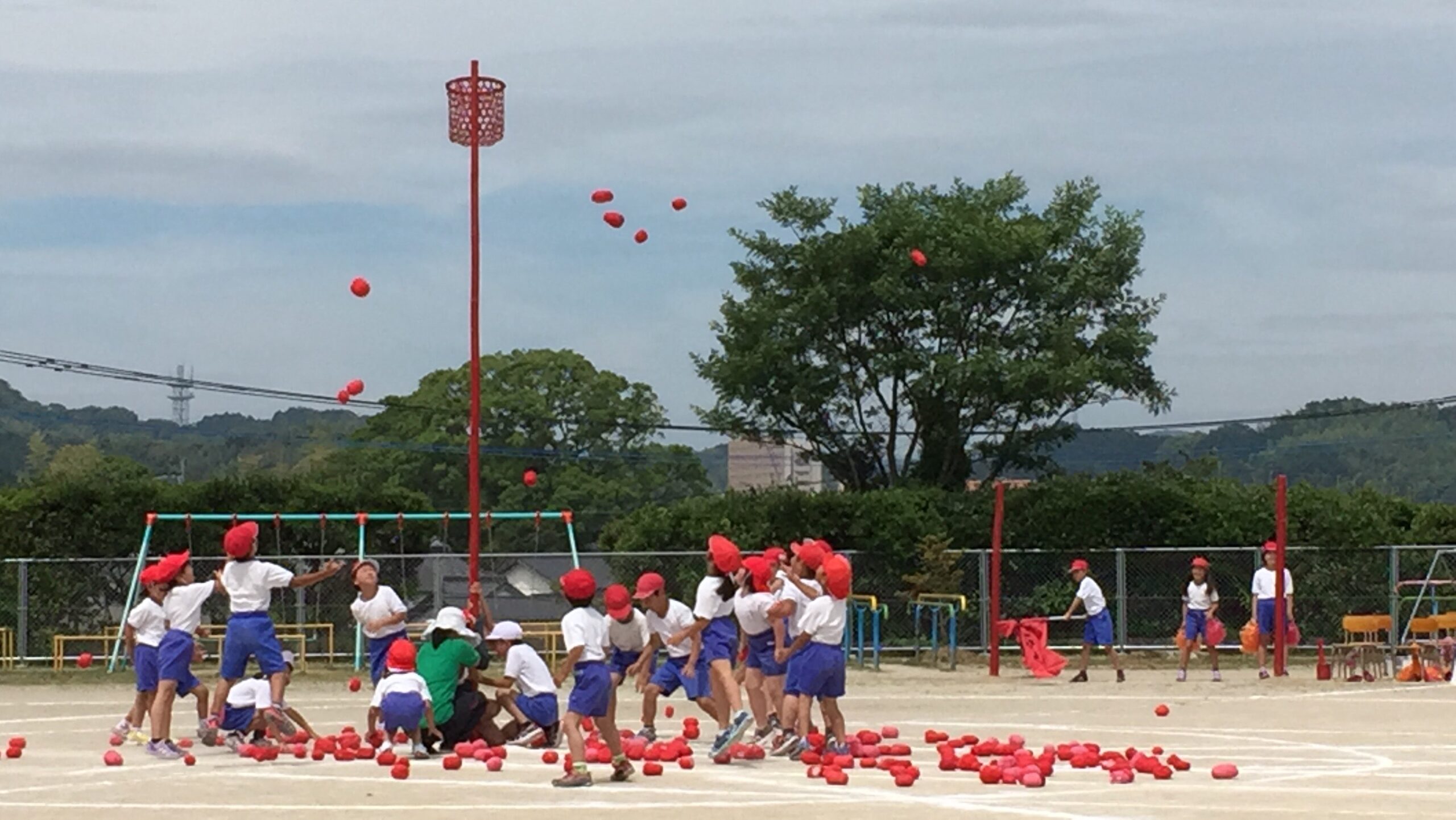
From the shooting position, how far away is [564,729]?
13688mm

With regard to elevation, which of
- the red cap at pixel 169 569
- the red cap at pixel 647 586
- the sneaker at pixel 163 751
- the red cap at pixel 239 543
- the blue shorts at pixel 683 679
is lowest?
the sneaker at pixel 163 751

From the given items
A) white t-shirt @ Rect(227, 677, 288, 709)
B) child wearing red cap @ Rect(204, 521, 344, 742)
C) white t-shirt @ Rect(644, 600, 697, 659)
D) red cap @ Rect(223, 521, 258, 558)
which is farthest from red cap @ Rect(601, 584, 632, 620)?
red cap @ Rect(223, 521, 258, 558)

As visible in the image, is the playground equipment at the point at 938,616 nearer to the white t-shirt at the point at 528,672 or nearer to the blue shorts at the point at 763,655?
the blue shorts at the point at 763,655

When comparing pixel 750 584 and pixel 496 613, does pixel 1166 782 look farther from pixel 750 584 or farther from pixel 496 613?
pixel 496 613

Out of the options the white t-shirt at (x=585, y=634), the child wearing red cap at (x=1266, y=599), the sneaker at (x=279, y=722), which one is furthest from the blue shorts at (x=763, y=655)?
the child wearing red cap at (x=1266, y=599)

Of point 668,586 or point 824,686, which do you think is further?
point 668,586

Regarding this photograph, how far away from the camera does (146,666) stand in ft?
54.0

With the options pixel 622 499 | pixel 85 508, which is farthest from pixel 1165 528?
pixel 622 499

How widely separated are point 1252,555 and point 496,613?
12.9m

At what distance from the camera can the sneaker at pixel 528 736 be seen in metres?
16.3

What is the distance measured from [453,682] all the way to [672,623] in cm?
198

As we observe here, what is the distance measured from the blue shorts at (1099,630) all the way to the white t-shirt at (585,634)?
12480 millimetres

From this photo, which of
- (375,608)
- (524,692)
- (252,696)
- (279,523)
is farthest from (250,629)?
(279,523)

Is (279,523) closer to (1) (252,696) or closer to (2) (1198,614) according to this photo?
(2) (1198,614)
